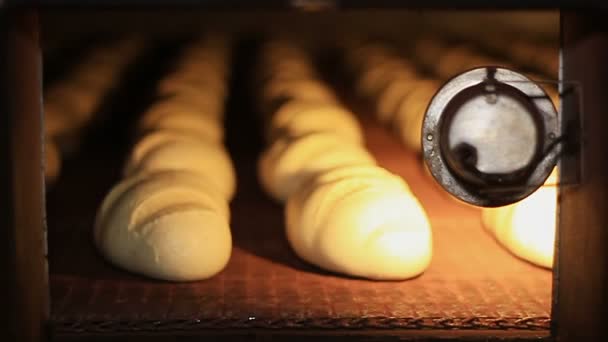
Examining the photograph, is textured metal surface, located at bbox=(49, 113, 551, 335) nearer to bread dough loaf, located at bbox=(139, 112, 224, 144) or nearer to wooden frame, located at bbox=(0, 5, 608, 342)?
wooden frame, located at bbox=(0, 5, 608, 342)

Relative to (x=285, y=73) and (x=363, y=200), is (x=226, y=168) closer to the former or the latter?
(x=363, y=200)

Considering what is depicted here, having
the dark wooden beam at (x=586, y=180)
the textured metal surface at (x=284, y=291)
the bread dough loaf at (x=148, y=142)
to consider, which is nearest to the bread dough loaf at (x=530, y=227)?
the textured metal surface at (x=284, y=291)

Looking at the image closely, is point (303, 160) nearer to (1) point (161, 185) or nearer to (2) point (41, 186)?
(1) point (161, 185)

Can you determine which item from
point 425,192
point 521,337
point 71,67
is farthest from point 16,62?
point 71,67

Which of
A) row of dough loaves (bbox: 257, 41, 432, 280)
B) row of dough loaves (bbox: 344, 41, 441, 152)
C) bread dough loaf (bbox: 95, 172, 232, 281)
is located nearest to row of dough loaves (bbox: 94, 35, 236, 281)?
bread dough loaf (bbox: 95, 172, 232, 281)

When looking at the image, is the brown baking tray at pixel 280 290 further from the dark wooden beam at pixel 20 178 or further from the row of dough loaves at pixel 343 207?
the dark wooden beam at pixel 20 178

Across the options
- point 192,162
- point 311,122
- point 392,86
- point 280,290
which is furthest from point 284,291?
point 392,86
